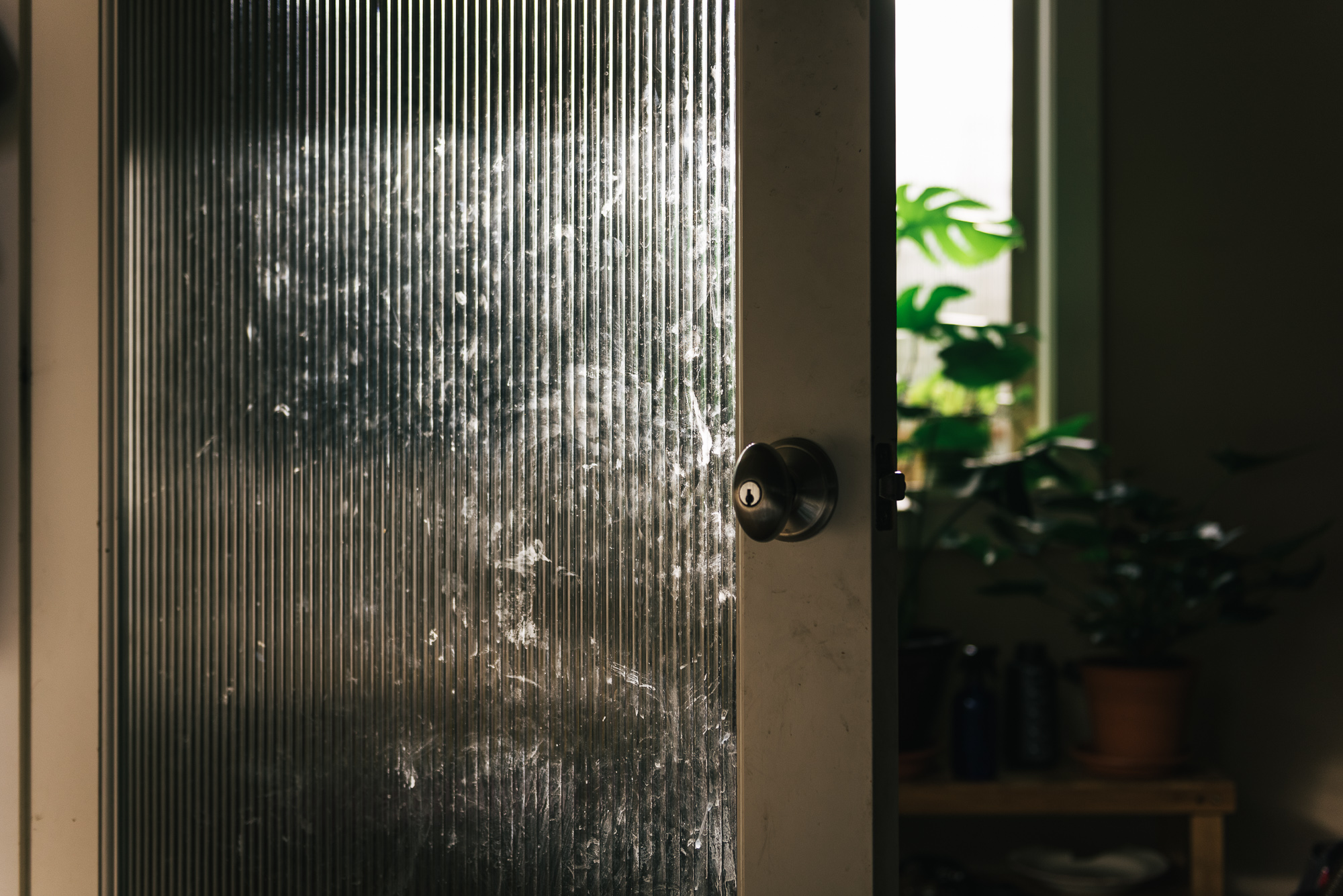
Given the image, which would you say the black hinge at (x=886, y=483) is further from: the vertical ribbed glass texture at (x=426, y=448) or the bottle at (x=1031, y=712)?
the bottle at (x=1031, y=712)

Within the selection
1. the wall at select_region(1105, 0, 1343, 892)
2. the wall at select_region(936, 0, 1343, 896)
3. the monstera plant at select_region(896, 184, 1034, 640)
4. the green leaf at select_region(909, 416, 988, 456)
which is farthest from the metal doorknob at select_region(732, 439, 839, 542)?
the wall at select_region(1105, 0, 1343, 892)

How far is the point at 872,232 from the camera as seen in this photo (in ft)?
2.08

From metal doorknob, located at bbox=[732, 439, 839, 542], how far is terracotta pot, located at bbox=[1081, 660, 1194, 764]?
47.6 inches

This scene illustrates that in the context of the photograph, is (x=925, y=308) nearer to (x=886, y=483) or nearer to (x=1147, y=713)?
(x=1147, y=713)

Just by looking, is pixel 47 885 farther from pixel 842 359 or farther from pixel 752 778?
pixel 842 359

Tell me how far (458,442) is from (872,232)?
0.34 m

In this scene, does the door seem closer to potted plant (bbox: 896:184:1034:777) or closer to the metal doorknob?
the metal doorknob

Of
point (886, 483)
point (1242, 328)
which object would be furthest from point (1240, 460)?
point (886, 483)

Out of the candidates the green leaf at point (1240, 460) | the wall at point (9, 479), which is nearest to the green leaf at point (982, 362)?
the green leaf at point (1240, 460)

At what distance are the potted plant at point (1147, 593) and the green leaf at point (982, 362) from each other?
205 mm

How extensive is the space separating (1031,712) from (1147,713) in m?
0.19

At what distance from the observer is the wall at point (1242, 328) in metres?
1.72

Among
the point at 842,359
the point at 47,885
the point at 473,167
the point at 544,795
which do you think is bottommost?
the point at 47,885

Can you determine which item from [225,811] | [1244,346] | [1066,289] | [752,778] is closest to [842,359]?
[752,778]
